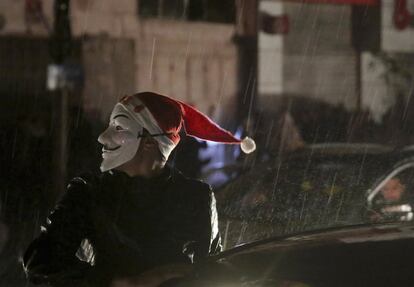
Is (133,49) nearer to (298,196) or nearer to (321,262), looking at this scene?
(298,196)

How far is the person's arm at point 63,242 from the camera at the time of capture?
233cm

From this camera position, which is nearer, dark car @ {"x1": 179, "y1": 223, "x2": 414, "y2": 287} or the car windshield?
dark car @ {"x1": 179, "y1": 223, "x2": 414, "y2": 287}

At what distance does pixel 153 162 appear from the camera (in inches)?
101

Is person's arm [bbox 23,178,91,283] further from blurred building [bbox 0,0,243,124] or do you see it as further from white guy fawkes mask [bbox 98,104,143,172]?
blurred building [bbox 0,0,243,124]

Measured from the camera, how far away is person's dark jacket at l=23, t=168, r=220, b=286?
92.4 inches

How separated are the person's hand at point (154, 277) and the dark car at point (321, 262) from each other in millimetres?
40

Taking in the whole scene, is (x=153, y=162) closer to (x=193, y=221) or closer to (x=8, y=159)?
(x=193, y=221)

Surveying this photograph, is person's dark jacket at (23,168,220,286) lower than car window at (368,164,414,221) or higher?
higher

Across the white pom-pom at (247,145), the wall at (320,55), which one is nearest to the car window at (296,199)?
the white pom-pom at (247,145)

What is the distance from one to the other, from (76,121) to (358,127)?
7593mm

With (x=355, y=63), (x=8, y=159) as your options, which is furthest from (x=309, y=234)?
(x=355, y=63)

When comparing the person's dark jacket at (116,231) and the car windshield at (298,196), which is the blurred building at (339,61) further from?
the person's dark jacket at (116,231)

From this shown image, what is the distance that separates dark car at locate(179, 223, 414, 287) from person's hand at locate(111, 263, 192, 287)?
40 millimetres

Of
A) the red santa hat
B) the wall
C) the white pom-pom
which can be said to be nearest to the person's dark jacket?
the red santa hat
